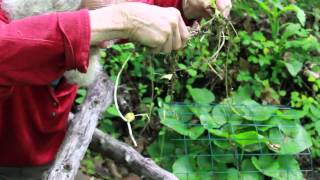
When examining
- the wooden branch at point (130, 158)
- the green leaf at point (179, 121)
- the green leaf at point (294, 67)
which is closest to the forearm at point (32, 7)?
the wooden branch at point (130, 158)

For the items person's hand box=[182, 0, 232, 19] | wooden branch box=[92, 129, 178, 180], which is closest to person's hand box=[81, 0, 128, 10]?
person's hand box=[182, 0, 232, 19]

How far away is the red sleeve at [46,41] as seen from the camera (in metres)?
1.44

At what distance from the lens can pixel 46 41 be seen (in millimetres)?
1452

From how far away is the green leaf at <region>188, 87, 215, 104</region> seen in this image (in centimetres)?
308

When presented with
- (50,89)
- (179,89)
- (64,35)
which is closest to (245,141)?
(179,89)

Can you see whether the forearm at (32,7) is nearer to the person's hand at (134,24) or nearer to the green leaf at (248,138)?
the person's hand at (134,24)

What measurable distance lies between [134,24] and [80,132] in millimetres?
749

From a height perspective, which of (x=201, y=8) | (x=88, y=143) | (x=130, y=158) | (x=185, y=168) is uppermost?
(x=201, y=8)

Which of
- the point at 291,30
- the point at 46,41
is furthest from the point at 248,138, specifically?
the point at 46,41

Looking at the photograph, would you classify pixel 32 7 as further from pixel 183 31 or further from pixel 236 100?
pixel 236 100

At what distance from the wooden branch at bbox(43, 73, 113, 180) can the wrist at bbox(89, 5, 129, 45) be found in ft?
2.17

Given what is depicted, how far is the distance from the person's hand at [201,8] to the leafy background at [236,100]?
245 mm

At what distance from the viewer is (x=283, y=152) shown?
270cm

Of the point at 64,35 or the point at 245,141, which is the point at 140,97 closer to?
the point at 245,141
